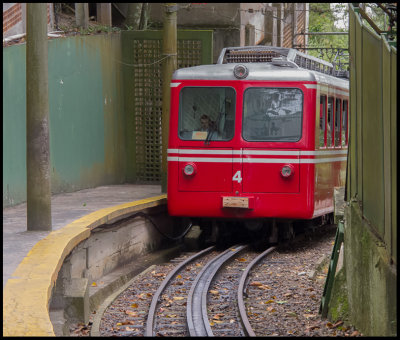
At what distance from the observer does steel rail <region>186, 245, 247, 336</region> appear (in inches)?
323

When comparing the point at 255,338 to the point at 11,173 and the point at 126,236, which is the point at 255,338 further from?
the point at 11,173

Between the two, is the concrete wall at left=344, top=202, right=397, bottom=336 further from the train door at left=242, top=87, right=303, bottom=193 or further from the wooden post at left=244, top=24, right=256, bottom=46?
the wooden post at left=244, top=24, right=256, bottom=46

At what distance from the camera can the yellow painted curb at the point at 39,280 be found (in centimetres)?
592

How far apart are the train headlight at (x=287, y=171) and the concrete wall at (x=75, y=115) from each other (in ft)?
13.5

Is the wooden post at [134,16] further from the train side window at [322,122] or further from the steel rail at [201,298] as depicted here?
the steel rail at [201,298]

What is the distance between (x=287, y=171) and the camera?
494 inches

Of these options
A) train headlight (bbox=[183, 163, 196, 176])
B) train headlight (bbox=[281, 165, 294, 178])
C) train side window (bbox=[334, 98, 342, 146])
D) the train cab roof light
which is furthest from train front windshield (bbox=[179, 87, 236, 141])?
train side window (bbox=[334, 98, 342, 146])

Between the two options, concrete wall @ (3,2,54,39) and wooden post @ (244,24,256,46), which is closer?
concrete wall @ (3,2,54,39)

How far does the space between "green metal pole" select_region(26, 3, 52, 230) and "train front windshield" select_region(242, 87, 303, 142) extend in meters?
3.88

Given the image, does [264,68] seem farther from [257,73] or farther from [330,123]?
[330,123]

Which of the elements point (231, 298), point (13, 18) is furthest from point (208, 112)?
point (13, 18)

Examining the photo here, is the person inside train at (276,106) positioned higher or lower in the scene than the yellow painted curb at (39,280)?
higher

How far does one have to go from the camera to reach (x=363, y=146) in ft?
24.8

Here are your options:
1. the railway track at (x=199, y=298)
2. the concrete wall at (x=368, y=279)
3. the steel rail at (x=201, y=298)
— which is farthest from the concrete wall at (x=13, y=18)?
the concrete wall at (x=368, y=279)
